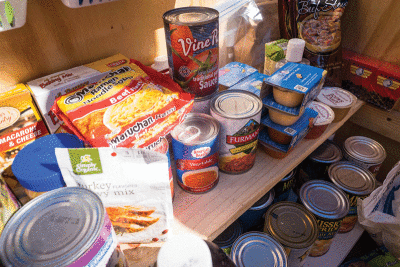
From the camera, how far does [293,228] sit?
85 centimetres

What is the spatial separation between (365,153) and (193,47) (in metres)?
0.94

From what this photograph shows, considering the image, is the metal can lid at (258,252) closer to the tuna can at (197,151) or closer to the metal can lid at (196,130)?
the tuna can at (197,151)

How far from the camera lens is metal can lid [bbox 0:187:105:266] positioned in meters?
0.36

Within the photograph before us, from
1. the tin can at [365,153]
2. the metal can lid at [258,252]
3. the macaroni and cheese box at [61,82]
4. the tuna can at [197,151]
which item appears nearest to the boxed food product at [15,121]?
the macaroni and cheese box at [61,82]

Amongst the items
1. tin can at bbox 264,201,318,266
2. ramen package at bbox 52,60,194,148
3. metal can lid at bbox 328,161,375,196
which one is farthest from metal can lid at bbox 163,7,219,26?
metal can lid at bbox 328,161,375,196

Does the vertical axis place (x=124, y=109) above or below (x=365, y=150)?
above

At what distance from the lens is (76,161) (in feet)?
1.57

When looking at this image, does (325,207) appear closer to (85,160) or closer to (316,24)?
(316,24)

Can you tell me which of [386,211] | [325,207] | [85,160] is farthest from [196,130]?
[386,211]

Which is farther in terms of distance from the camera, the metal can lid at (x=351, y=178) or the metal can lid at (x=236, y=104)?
the metal can lid at (x=351, y=178)

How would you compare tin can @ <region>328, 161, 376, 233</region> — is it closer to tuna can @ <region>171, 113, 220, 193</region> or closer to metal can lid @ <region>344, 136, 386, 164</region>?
metal can lid @ <region>344, 136, 386, 164</region>

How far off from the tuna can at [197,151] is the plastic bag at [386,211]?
61 cm

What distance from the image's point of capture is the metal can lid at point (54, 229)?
1.19 ft

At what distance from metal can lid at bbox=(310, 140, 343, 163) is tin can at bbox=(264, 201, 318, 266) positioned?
11.6 inches
